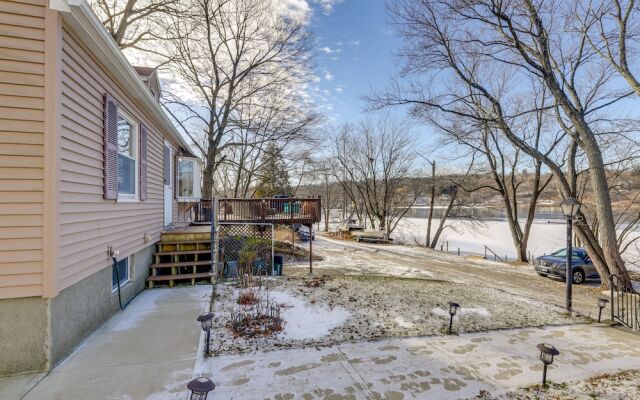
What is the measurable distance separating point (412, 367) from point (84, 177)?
4128 mm

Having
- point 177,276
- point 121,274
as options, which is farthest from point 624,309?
point 121,274

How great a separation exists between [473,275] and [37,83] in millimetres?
11957

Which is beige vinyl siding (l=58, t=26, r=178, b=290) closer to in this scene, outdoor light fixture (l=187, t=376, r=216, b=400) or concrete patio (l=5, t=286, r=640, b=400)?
concrete patio (l=5, t=286, r=640, b=400)

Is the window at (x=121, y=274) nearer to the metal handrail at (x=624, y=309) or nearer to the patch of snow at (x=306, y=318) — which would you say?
the patch of snow at (x=306, y=318)

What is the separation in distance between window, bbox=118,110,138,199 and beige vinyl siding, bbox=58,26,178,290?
29 cm

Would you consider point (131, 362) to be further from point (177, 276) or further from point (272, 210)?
point (272, 210)

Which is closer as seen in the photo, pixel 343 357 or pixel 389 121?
pixel 343 357

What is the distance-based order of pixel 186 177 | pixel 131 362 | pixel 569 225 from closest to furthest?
pixel 131 362 < pixel 569 225 < pixel 186 177

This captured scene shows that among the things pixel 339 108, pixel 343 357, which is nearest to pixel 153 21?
pixel 339 108

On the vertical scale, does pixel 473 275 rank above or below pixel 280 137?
below

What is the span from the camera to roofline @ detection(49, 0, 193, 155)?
114 inches

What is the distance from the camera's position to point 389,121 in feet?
81.5

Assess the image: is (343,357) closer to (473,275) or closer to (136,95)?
(136,95)

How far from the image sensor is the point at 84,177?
352 cm
